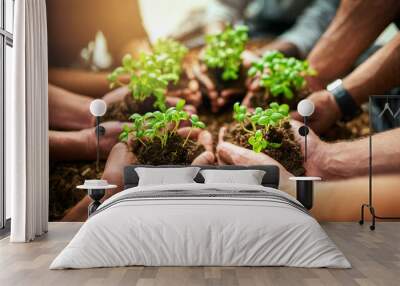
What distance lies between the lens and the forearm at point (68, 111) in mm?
7738

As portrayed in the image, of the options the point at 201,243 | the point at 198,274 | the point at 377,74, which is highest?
the point at 377,74

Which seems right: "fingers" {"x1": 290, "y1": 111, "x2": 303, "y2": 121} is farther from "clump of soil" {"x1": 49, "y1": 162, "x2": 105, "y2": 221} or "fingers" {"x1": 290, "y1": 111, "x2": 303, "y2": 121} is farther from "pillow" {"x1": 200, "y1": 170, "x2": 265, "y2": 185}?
"clump of soil" {"x1": 49, "y1": 162, "x2": 105, "y2": 221}

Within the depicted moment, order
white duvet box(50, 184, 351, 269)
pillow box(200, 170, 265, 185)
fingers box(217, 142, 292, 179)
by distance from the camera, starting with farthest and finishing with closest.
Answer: fingers box(217, 142, 292, 179) < pillow box(200, 170, 265, 185) < white duvet box(50, 184, 351, 269)

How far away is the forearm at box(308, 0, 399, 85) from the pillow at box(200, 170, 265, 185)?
5.74 feet

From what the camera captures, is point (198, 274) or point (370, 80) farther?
point (370, 80)

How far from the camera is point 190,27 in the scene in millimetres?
7852

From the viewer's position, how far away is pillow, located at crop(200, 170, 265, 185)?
6.73 m

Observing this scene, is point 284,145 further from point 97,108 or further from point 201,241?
point 201,241

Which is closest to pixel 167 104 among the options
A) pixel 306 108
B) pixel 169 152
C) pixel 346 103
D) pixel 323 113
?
pixel 169 152

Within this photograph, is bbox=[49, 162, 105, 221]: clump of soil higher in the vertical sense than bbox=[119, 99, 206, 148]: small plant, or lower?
lower

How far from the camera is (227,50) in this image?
306 inches

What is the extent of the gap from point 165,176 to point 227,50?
2.00 meters

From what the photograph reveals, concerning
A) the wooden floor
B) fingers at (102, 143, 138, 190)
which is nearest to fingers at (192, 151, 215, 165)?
fingers at (102, 143, 138, 190)

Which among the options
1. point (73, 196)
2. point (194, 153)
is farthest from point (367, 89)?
point (73, 196)
